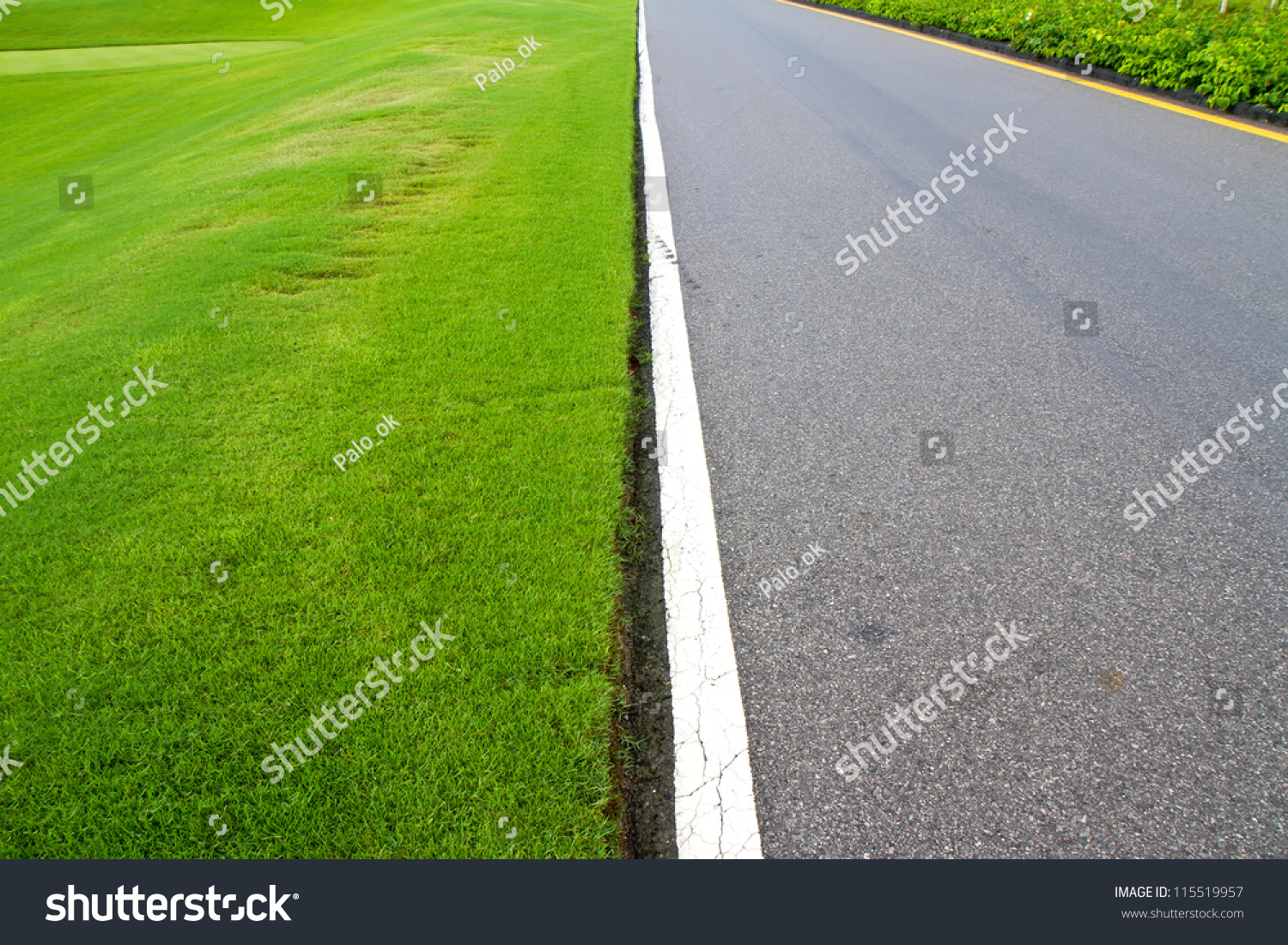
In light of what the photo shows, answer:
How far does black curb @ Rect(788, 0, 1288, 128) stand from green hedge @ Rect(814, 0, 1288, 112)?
79mm

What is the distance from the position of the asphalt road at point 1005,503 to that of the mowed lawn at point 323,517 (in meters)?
0.61

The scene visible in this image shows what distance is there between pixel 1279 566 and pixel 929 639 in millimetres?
1336

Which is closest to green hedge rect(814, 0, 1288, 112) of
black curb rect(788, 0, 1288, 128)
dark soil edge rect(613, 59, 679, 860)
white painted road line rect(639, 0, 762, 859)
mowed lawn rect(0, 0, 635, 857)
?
black curb rect(788, 0, 1288, 128)

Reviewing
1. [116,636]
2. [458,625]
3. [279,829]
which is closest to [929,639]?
[458,625]

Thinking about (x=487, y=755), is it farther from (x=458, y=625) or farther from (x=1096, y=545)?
(x=1096, y=545)

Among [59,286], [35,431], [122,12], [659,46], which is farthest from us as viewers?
[122,12]

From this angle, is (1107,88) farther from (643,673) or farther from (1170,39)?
(643,673)

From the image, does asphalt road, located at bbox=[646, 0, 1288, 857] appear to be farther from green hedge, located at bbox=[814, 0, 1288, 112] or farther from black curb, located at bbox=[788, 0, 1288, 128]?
green hedge, located at bbox=[814, 0, 1288, 112]

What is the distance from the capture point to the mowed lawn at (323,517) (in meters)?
2.06

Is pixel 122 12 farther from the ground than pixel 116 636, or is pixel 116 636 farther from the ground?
pixel 122 12

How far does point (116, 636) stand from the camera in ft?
8.31

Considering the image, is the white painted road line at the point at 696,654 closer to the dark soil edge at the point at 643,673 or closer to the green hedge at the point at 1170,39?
the dark soil edge at the point at 643,673

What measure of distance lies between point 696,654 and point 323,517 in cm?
157

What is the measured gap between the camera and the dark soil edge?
2.03 m
